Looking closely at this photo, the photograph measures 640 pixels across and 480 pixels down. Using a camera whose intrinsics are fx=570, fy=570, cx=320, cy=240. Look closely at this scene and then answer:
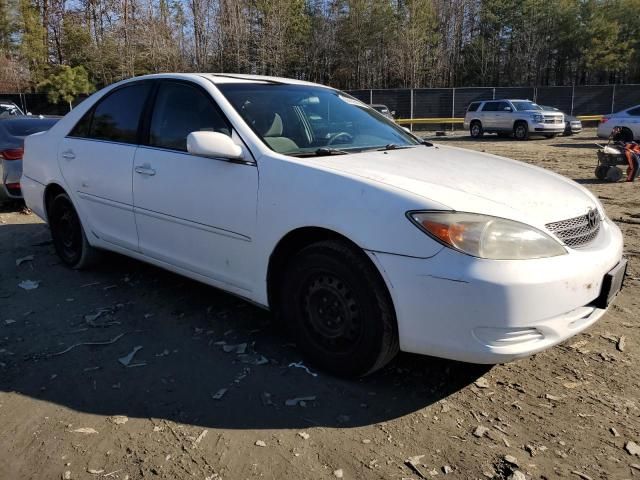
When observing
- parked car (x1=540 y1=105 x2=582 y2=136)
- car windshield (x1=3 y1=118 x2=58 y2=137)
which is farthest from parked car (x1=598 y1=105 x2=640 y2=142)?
car windshield (x1=3 y1=118 x2=58 y2=137)

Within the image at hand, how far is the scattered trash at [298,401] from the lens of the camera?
2.94m

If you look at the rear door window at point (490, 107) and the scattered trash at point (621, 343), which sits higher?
the rear door window at point (490, 107)

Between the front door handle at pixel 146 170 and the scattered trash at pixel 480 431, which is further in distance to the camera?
the front door handle at pixel 146 170

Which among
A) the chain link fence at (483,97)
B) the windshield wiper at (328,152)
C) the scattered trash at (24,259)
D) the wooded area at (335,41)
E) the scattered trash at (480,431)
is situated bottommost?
the scattered trash at (480,431)

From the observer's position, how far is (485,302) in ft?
8.29

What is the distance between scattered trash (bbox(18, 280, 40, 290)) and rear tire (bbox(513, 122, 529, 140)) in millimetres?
22455

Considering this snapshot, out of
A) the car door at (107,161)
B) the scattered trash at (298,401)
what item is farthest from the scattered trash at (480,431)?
the car door at (107,161)

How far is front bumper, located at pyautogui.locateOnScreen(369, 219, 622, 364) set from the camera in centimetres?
253

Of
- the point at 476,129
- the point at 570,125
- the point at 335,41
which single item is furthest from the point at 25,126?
the point at 335,41

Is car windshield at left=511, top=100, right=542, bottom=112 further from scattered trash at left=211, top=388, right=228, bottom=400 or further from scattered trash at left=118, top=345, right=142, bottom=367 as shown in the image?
scattered trash at left=211, top=388, right=228, bottom=400

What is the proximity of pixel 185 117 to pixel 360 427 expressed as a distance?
2339 mm

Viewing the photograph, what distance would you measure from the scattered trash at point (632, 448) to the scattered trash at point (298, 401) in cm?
148

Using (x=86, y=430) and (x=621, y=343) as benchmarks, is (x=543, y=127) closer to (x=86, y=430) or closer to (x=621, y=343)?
(x=621, y=343)

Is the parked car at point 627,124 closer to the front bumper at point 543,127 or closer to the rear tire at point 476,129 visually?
the front bumper at point 543,127
